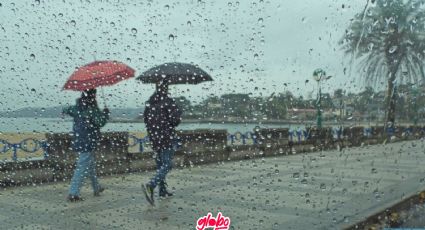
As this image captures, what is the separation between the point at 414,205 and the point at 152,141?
3062 mm

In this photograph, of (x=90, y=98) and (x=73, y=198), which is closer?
(x=90, y=98)

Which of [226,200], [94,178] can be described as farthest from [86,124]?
[226,200]

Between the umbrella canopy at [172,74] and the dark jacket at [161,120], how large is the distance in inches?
4.0

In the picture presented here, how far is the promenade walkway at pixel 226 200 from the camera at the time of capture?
3469 millimetres

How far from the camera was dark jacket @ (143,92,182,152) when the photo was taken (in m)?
2.63

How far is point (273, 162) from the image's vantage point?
4648 millimetres

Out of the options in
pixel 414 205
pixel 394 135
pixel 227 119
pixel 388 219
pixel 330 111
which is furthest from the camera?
pixel 414 205

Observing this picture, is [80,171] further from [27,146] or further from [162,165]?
[162,165]

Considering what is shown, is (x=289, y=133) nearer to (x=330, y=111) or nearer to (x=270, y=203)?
(x=330, y=111)

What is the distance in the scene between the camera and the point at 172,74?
2531 mm

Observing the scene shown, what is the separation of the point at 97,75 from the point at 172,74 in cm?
36

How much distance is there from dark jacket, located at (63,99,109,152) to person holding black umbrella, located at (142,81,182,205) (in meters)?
0.25

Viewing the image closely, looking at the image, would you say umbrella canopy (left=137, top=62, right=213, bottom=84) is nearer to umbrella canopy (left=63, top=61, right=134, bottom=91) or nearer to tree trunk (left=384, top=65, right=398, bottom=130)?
umbrella canopy (left=63, top=61, right=134, bottom=91)

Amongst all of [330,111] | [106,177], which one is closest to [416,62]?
[330,111]
